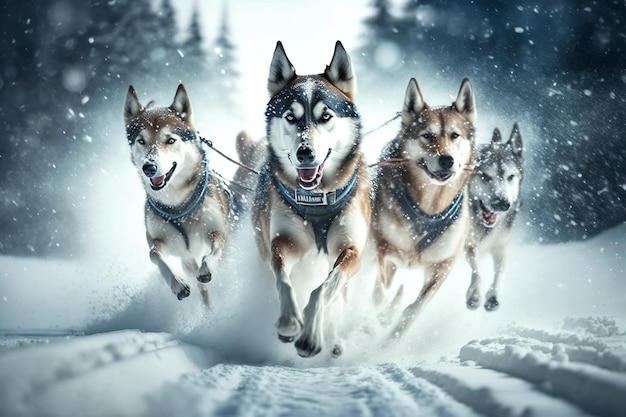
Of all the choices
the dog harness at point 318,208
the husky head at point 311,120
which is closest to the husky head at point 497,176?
the husky head at point 311,120

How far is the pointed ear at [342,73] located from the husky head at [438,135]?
539 millimetres

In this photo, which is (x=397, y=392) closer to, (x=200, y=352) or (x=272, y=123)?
(x=200, y=352)

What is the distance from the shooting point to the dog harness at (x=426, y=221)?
11.1ft

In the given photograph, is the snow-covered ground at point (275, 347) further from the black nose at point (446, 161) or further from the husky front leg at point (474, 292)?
the black nose at point (446, 161)

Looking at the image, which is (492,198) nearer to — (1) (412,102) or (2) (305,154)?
(1) (412,102)

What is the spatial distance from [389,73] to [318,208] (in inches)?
114

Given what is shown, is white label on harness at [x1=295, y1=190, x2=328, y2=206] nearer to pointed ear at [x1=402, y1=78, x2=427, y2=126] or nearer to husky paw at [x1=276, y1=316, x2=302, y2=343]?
husky paw at [x1=276, y1=316, x2=302, y2=343]

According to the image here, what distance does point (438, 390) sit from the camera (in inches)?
74.5

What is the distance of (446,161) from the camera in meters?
3.15

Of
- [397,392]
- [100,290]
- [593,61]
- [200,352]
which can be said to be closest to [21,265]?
[100,290]

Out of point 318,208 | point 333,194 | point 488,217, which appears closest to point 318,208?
point 318,208

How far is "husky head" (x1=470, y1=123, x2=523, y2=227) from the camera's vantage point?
144 inches

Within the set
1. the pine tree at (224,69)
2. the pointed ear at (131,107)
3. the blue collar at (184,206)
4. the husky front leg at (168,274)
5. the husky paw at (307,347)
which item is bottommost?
the husky paw at (307,347)

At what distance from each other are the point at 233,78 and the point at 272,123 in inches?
102
